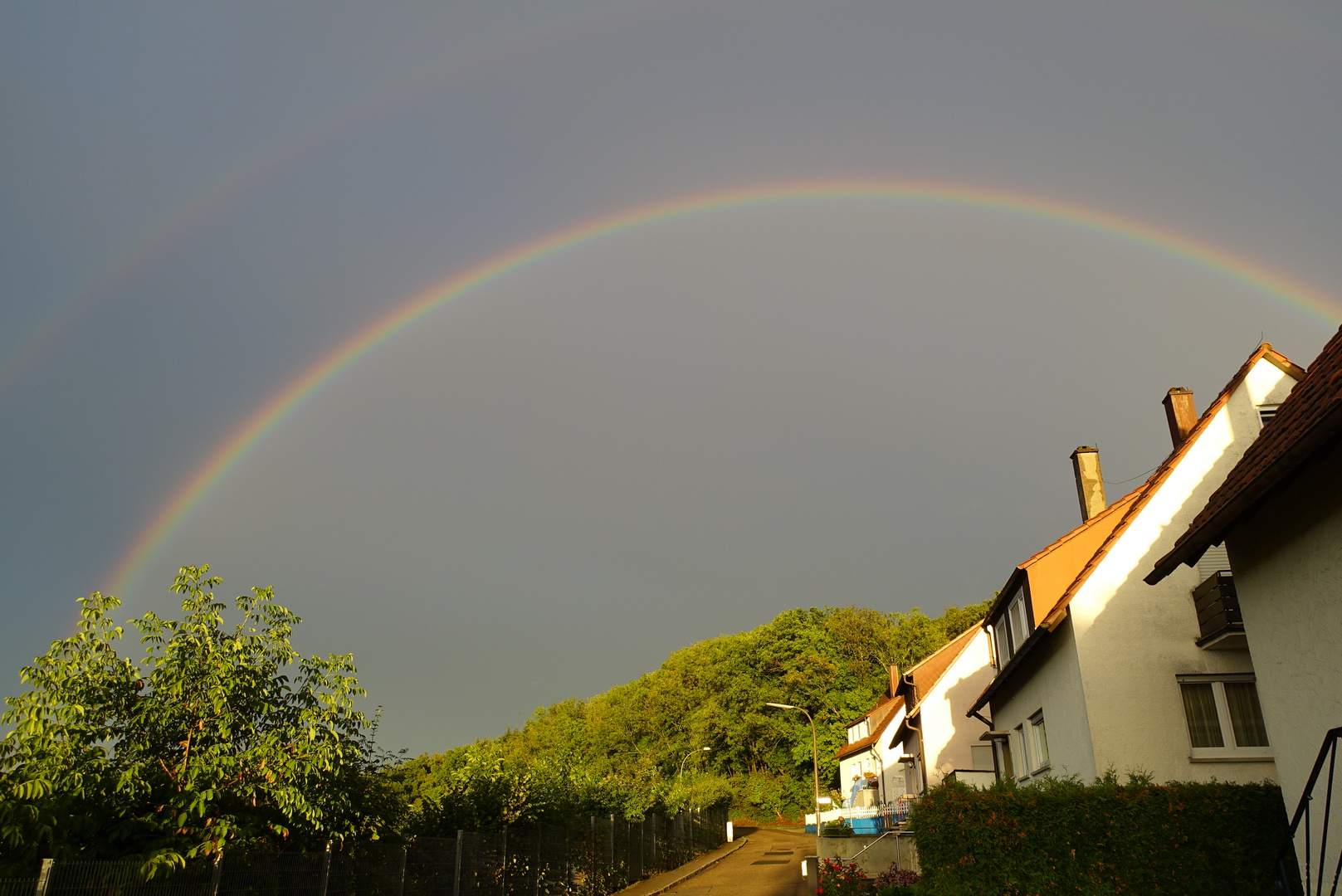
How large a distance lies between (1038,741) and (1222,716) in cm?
484

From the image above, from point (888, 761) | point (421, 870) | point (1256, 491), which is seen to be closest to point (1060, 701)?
point (1256, 491)

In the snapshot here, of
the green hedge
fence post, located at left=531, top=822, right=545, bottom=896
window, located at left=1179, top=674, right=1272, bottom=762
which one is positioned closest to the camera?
the green hedge

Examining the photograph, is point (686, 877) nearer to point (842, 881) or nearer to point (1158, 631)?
point (842, 881)

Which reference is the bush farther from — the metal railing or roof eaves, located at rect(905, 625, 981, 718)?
the metal railing

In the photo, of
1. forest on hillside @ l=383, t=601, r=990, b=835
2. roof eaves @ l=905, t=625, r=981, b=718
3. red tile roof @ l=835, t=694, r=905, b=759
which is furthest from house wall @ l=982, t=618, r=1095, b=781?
forest on hillside @ l=383, t=601, r=990, b=835

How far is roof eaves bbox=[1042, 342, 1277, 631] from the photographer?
1645 centimetres

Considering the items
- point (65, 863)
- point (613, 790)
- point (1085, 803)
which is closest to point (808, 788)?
point (613, 790)

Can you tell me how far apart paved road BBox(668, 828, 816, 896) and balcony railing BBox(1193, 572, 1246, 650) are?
1350 centimetres

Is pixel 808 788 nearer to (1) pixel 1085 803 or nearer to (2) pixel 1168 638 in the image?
(2) pixel 1168 638

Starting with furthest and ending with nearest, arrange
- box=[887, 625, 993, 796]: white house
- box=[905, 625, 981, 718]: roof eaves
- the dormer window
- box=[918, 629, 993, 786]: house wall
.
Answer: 1. box=[905, 625, 981, 718]: roof eaves
2. box=[918, 629, 993, 786]: house wall
3. box=[887, 625, 993, 796]: white house
4. the dormer window

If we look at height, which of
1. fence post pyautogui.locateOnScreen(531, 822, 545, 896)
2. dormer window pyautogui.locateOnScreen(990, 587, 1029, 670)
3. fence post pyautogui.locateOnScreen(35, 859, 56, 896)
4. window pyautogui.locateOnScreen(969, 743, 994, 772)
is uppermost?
dormer window pyautogui.locateOnScreen(990, 587, 1029, 670)

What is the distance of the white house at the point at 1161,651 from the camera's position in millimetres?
15414

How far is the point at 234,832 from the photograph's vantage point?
36.1 feet

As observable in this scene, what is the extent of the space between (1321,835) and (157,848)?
40.4 feet
